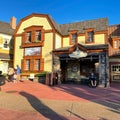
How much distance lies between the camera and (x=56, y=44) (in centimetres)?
2238

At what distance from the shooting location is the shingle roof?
22.6m

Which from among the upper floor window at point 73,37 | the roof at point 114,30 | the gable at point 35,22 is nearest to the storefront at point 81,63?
the upper floor window at point 73,37

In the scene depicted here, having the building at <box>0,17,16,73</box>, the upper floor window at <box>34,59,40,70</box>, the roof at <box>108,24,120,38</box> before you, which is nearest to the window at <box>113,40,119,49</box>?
the roof at <box>108,24,120,38</box>

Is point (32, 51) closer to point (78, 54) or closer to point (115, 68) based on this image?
point (78, 54)

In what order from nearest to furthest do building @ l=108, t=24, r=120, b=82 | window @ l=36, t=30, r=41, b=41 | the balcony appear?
the balcony
window @ l=36, t=30, r=41, b=41
building @ l=108, t=24, r=120, b=82

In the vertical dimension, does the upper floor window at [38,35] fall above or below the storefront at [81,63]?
above

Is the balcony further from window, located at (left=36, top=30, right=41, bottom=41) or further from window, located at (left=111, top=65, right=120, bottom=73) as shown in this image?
window, located at (left=111, top=65, right=120, bottom=73)

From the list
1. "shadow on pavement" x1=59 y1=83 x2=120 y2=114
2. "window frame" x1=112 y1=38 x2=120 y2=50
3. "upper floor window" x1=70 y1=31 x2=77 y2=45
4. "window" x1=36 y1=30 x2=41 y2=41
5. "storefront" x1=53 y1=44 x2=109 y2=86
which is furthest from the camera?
"window frame" x1=112 y1=38 x2=120 y2=50

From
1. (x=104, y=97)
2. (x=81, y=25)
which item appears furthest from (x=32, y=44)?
(x=104, y=97)

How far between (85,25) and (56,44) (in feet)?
16.1

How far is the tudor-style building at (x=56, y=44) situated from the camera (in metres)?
21.3

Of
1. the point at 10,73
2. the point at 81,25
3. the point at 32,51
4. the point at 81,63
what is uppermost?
the point at 81,25

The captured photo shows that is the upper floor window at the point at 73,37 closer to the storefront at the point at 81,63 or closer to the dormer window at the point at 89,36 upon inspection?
the dormer window at the point at 89,36

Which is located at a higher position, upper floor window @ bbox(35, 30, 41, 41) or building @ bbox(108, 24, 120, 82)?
upper floor window @ bbox(35, 30, 41, 41)
